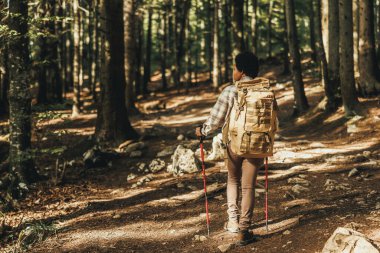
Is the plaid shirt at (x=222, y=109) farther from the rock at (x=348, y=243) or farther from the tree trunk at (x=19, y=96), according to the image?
the tree trunk at (x=19, y=96)

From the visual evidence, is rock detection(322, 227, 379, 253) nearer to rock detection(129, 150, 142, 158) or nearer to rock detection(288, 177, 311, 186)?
rock detection(288, 177, 311, 186)

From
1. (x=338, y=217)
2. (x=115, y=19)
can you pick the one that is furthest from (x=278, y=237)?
(x=115, y=19)

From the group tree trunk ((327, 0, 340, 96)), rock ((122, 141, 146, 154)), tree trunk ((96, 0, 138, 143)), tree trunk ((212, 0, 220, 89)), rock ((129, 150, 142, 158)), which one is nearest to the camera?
rock ((129, 150, 142, 158))

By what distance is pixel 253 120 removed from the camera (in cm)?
499

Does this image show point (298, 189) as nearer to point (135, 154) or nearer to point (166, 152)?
point (166, 152)

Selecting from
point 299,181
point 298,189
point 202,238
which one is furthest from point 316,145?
point 202,238

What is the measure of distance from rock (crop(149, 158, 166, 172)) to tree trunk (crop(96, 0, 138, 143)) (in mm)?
2442

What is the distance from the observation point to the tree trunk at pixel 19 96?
910cm

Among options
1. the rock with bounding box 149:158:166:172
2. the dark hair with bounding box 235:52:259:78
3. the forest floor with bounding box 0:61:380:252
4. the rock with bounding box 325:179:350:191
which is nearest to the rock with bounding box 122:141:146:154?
the forest floor with bounding box 0:61:380:252

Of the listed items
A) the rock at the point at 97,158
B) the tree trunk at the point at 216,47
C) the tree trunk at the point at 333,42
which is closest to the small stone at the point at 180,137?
the rock at the point at 97,158

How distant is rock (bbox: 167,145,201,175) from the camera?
1007cm

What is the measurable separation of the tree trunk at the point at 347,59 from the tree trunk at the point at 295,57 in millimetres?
3323

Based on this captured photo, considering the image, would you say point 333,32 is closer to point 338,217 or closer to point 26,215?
point 338,217

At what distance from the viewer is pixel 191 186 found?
8891 mm
